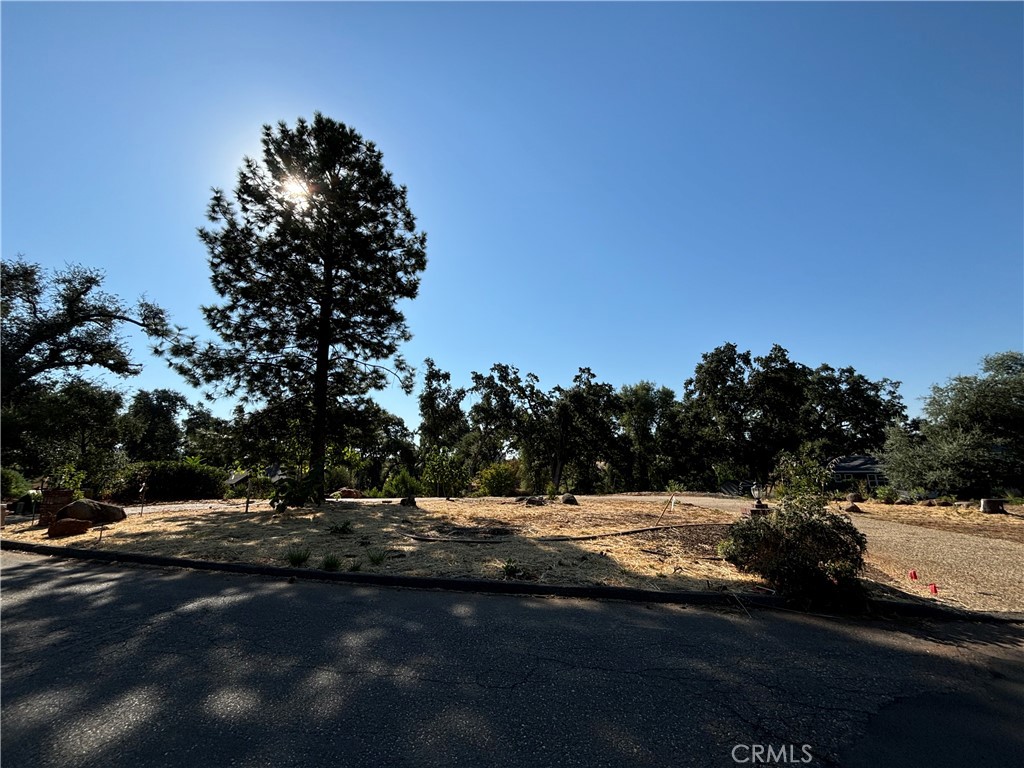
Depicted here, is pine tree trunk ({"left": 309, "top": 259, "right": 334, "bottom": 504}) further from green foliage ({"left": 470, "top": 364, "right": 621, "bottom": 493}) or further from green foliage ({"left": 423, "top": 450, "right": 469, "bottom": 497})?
green foliage ({"left": 470, "top": 364, "right": 621, "bottom": 493})

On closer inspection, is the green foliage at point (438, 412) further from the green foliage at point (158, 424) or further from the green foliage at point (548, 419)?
the green foliage at point (158, 424)

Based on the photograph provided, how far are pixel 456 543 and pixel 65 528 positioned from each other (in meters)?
7.98

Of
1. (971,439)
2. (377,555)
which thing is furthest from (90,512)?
(971,439)

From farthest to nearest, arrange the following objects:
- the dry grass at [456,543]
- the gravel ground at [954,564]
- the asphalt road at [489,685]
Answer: the dry grass at [456,543] → the gravel ground at [954,564] → the asphalt road at [489,685]

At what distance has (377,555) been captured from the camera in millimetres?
6180

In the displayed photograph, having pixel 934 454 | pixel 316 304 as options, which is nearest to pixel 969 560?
pixel 934 454

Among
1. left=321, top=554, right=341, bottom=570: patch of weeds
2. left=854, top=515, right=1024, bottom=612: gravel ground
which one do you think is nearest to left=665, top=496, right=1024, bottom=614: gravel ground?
left=854, top=515, right=1024, bottom=612: gravel ground

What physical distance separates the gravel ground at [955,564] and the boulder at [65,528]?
46.1ft

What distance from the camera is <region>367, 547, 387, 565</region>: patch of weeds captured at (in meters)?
5.91

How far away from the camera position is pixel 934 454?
55.3 feet

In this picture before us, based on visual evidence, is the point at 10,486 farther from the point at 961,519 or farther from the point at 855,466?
the point at 855,466

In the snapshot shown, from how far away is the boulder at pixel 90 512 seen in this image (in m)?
9.49

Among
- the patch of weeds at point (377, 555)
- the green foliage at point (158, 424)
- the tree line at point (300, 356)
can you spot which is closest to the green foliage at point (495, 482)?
the tree line at point (300, 356)

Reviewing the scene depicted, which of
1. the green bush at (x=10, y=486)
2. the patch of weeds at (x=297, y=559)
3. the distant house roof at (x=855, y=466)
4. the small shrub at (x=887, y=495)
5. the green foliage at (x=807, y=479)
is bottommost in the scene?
the green bush at (x=10, y=486)
